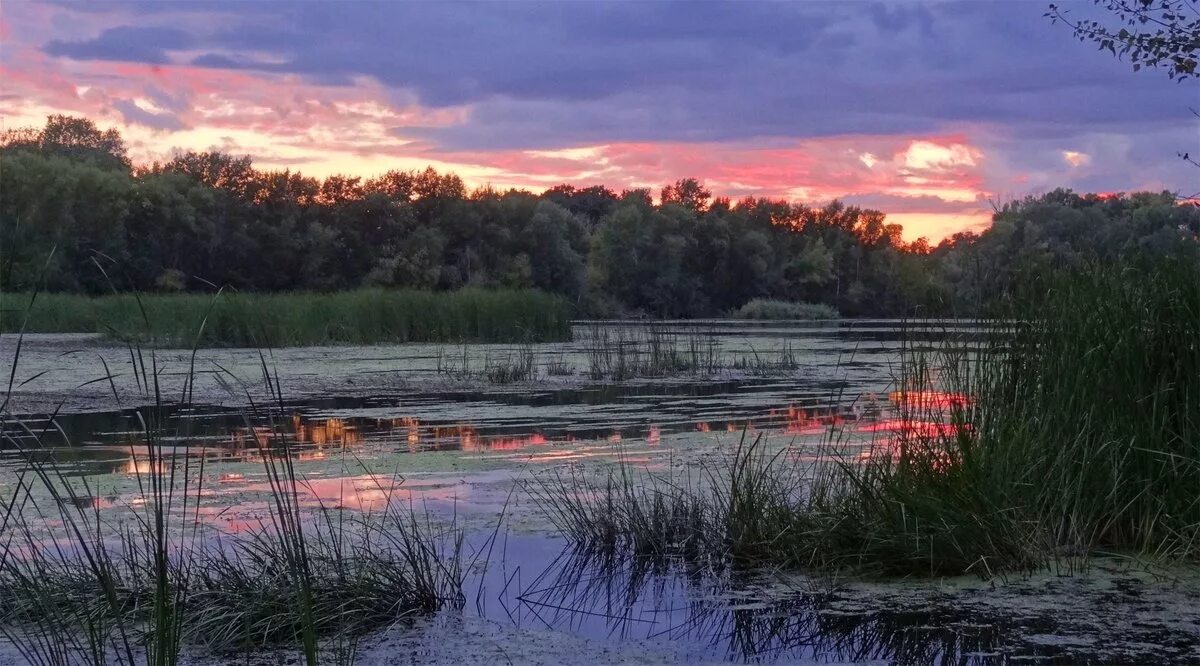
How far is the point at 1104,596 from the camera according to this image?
14.7ft

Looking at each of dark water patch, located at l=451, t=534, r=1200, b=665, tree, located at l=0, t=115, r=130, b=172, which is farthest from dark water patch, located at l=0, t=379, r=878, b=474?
tree, located at l=0, t=115, r=130, b=172

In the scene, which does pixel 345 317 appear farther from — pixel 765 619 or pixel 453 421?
pixel 765 619

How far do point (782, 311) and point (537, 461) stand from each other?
140 feet

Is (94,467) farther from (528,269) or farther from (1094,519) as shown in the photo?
(528,269)

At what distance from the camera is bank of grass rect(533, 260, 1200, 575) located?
489 cm

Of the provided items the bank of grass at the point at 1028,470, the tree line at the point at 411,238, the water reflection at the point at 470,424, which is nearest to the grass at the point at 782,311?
the tree line at the point at 411,238

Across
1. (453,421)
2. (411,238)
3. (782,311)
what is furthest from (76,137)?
(453,421)

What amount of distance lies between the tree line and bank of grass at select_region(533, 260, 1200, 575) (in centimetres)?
2080

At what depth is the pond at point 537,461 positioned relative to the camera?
4.11 meters

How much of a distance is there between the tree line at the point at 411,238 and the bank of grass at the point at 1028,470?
20.8 metres

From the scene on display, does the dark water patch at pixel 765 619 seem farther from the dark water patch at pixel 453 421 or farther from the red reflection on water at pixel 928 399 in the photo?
the dark water patch at pixel 453 421

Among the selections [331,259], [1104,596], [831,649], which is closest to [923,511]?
[1104,596]

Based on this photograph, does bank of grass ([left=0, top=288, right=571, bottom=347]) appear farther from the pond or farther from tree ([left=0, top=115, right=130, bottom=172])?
tree ([left=0, top=115, right=130, bottom=172])

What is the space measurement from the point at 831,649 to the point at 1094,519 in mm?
1745
